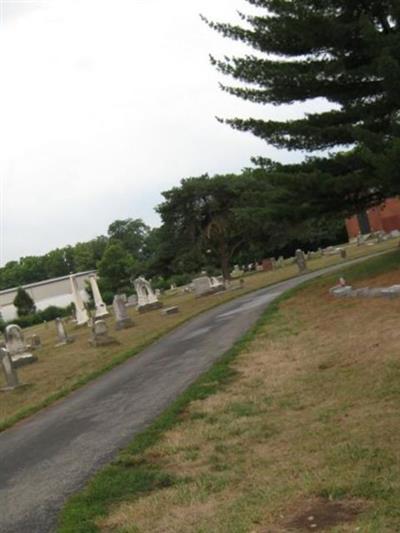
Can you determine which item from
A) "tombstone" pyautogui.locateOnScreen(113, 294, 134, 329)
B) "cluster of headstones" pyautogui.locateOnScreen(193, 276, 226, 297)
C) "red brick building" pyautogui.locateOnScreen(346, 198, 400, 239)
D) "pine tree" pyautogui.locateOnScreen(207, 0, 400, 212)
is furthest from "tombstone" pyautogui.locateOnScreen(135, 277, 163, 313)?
"red brick building" pyautogui.locateOnScreen(346, 198, 400, 239)

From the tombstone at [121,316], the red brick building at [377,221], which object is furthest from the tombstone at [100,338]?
the red brick building at [377,221]

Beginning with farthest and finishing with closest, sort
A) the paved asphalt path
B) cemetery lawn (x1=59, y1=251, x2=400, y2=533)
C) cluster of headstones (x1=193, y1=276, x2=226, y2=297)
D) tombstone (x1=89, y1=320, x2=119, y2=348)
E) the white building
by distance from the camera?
the white building, cluster of headstones (x1=193, y1=276, x2=226, y2=297), tombstone (x1=89, y1=320, x2=119, y2=348), the paved asphalt path, cemetery lawn (x1=59, y1=251, x2=400, y2=533)

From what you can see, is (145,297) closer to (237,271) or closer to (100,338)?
(100,338)

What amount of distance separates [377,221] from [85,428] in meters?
53.3

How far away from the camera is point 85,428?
27.3ft

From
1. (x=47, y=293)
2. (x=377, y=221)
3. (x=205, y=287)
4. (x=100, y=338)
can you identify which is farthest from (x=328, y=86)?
(x=47, y=293)

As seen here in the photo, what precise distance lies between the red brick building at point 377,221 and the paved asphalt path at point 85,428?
140 feet

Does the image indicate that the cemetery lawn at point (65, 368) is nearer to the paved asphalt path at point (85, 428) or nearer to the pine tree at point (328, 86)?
the paved asphalt path at point (85, 428)

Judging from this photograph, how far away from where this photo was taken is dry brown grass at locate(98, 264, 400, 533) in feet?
13.8

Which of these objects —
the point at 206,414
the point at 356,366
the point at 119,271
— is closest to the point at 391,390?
the point at 356,366

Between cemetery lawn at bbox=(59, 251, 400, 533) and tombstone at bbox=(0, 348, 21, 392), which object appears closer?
cemetery lawn at bbox=(59, 251, 400, 533)

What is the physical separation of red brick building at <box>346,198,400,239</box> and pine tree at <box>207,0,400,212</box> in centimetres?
3569

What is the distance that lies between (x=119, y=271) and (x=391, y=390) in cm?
5824

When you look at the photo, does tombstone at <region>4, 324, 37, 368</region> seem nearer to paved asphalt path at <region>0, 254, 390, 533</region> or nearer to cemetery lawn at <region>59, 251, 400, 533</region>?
paved asphalt path at <region>0, 254, 390, 533</region>
